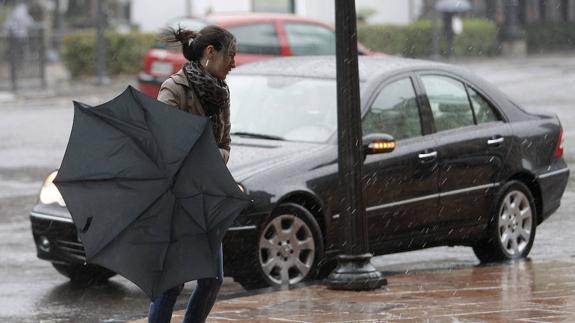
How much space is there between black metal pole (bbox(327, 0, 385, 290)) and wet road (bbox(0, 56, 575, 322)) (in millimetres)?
945

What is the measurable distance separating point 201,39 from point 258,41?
50.4 ft

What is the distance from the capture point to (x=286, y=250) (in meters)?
9.23

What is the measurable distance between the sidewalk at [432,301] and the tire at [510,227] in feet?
2.39

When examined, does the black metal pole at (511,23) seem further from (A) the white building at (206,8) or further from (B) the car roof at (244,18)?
(B) the car roof at (244,18)

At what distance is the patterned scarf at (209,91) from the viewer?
6340 millimetres

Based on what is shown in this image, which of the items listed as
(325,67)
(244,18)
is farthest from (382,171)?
(244,18)

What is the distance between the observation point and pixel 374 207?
9492 mm

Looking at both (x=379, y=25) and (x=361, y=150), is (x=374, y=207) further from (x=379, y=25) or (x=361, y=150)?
(x=379, y=25)

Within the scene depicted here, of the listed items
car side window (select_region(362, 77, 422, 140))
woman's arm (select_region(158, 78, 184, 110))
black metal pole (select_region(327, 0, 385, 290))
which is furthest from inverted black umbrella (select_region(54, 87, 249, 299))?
car side window (select_region(362, 77, 422, 140))

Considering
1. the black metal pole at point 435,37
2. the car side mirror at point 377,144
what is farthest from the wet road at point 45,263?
the black metal pole at point 435,37

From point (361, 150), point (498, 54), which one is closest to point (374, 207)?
point (361, 150)

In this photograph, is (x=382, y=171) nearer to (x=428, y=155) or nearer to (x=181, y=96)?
(x=428, y=155)

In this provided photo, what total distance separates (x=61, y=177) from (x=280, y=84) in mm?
4429

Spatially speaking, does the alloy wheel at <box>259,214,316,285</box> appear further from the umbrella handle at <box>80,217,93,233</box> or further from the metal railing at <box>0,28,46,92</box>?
the metal railing at <box>0,28,46,92</box>
